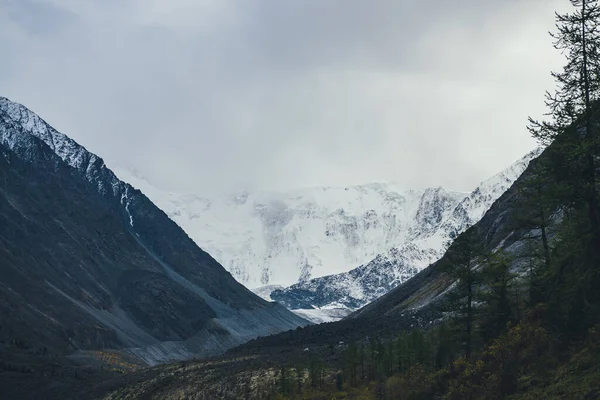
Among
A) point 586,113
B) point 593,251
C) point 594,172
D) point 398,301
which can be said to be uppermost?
point 398,301

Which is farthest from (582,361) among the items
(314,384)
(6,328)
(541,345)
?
(6,328)

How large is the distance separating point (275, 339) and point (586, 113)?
428ft

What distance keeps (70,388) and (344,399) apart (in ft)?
306

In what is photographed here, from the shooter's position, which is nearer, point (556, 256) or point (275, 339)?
point (556, 256)

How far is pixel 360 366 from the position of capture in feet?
256

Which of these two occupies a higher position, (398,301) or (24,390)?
(398,301)

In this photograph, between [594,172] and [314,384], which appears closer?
[594,172]

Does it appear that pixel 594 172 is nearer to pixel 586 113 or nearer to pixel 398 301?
pixel 586 113

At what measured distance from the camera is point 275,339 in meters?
155

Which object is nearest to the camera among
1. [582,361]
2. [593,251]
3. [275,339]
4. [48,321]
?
[582,361]

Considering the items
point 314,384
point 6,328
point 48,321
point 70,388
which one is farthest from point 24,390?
point 314,384

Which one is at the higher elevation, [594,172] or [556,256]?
[594,172]

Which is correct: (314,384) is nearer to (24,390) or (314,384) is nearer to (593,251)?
(593,251)

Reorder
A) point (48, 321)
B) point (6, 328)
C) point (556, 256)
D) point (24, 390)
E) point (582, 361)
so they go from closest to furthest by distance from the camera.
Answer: point (582, 361) < point (556, 256) < point (24, 390) < point (6, 328) < point (48, 321)
